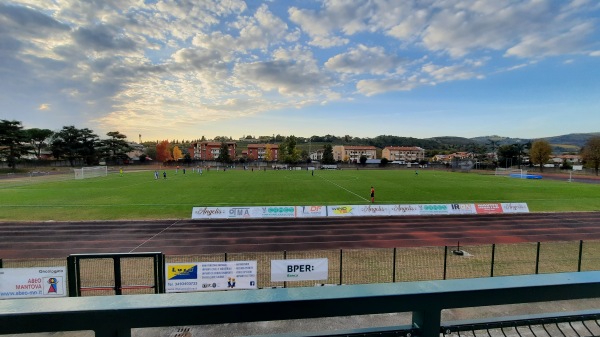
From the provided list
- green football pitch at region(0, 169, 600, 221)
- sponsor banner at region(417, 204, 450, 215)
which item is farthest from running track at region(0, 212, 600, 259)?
green football pitch at region(0, 169, 600, 221)

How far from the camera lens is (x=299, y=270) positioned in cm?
1117

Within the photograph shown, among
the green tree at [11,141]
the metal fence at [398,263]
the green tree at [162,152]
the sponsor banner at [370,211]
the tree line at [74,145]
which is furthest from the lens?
the green tree at [162,152]

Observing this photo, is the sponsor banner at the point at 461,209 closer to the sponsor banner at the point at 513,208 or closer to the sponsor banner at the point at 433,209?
the sponsor banner at the point at 433,209

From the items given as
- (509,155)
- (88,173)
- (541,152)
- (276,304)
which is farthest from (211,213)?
(509,155)

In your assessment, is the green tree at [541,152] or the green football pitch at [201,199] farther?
the green tree at [541,152]

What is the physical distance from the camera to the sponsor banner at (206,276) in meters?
10.6

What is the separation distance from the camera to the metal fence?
479 inches

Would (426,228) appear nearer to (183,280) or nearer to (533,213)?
(533,213)

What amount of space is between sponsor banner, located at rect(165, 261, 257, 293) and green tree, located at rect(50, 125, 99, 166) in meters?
92.5

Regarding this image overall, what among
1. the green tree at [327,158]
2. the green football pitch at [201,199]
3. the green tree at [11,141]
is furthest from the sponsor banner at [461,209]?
the green tree at [11,141]

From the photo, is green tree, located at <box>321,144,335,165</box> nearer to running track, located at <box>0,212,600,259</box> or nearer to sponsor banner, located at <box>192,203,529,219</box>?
sponsor banner, located at <box>192,203,529,219</box>

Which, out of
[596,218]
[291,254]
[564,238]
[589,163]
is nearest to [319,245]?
[291,254]

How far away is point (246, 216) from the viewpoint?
77.0ft

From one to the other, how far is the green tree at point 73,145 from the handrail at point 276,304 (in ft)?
333
